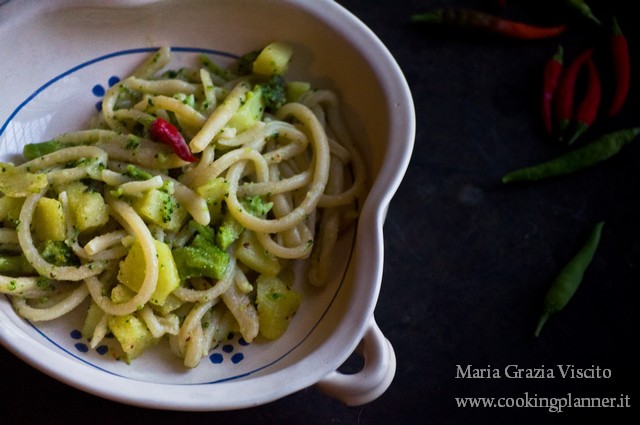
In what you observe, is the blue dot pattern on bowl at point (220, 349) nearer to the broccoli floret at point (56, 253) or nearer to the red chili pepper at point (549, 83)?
the broccoli floret at point (56, 253)

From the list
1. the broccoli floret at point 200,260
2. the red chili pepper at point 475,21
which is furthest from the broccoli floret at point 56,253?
the red chili pepper at point 475,21

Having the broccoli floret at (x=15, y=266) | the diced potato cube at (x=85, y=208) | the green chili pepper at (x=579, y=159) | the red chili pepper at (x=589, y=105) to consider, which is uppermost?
the diced potato cube at (x=85, y=208)

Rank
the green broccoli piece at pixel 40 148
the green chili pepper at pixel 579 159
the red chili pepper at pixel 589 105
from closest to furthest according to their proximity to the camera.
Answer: the green broccoli piece at pixel 40 148 < the green chili pepper at pixel 579 159 < the red chili pepper at pixel 589 105

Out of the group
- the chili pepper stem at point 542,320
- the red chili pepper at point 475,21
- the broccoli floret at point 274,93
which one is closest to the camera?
the broccoli floret at point 274,93

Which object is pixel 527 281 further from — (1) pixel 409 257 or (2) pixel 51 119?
(2) pixel 51 119

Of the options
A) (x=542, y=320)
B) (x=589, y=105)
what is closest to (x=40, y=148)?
(x=542, y=320)

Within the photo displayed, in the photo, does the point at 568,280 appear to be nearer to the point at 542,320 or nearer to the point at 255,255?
the point at 542,320

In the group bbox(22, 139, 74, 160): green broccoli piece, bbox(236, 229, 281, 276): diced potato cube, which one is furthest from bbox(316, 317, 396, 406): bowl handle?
bbox(22, 139, 74, 160): green broccoli piece

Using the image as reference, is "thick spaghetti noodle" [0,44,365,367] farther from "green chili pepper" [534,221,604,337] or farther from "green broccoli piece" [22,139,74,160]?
"green chili pepper" [534,221,604,337]
